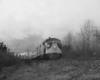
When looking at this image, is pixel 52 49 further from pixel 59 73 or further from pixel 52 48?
pixel 59 73

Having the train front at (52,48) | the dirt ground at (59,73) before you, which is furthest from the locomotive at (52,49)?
the dirt ground at (59,73)

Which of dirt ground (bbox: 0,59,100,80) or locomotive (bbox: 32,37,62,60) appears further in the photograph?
locomotive (bbox: 32,37,62,60)

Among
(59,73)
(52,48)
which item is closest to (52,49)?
(52,48)

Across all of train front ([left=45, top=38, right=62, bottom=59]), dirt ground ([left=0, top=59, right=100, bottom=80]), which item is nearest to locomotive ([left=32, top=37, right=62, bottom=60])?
train front ([left=45, top=38, right=62, bottom=59])

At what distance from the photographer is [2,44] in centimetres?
1947

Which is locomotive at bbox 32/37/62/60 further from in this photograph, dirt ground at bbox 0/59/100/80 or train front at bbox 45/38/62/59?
dirt ground at bbox 0/59/100/80

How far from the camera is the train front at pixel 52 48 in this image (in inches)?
748

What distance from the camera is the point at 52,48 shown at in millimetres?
19094

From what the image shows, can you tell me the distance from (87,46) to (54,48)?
83.2ft

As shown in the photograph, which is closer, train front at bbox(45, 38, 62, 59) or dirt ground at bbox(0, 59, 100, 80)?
dirt ground at bbox(0, 59, 100, 80)

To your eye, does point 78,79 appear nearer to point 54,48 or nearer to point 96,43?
point 54,48

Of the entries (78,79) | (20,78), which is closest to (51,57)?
(20,78)

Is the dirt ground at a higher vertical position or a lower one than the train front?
lower

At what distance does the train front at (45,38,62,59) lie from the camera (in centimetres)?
1900
